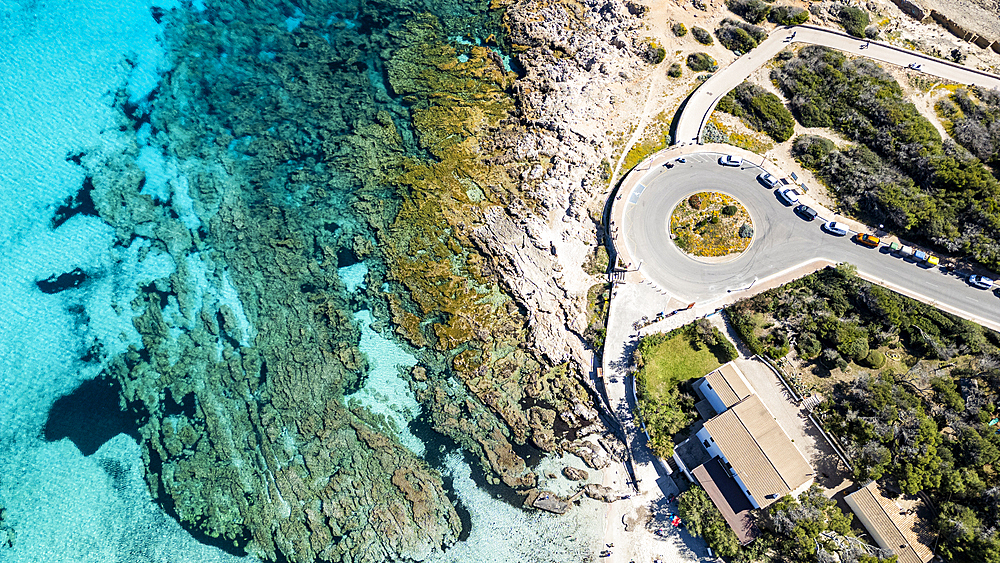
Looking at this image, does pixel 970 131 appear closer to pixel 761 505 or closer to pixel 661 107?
pixel 661 107

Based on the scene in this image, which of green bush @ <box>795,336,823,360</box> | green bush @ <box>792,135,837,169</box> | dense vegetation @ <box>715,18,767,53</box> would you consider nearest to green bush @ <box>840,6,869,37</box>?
dense vegetation @ <box>715,18,767,53</box>

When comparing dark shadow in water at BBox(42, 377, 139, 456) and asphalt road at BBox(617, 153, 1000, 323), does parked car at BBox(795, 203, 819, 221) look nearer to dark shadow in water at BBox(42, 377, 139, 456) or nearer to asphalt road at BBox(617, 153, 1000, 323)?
asphalt road at BBox(617, 153, 1000, 323)

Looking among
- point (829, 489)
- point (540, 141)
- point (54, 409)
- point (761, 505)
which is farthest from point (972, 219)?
point (54, 409)

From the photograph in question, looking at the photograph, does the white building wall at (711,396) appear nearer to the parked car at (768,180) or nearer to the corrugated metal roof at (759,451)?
the corrugated metal roof at (759,451)

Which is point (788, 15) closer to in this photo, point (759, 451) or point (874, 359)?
point (874, 359)

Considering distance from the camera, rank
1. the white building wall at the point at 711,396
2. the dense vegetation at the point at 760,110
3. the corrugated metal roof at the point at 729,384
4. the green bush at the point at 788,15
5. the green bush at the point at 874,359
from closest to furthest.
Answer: the corrugated metal roof at the point at 729,384 < the green bush at the point at 874,359 < the white building wall at the point at 711,396 < the dense vegetation at the point at 760,110 < the green bush at the point at 788,15

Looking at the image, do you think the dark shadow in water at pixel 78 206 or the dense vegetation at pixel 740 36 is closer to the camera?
the dense vegetation at pixel 740 36

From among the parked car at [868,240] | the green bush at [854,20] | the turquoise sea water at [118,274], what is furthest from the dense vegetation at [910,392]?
the green bush at [854,20]
